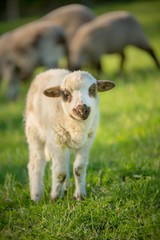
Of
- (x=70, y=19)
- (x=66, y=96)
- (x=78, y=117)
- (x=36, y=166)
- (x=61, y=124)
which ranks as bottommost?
(x=70, y=19)

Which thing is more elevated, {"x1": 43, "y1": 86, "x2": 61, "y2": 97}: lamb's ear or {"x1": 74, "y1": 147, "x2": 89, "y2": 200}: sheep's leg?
{"x1": 43, "y1": 86, "x2": 61, "y2": 97}: lamb's ear

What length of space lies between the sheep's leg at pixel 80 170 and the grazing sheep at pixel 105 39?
10065mm

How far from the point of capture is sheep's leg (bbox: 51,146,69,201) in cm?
588

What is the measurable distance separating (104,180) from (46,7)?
36.4 m

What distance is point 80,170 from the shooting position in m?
5.93

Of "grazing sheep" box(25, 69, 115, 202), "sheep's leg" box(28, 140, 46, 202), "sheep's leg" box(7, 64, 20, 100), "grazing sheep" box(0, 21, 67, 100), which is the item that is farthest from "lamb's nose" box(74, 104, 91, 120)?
"sheep's leg" box(7, 64, 20, 100)

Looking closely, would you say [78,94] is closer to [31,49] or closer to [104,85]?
[104,85]

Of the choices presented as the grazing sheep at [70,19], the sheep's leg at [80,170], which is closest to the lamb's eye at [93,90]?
the sheep's leg at [80,170]

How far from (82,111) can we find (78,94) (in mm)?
204

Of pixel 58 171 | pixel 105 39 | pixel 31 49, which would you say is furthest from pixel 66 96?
pixel 105 39

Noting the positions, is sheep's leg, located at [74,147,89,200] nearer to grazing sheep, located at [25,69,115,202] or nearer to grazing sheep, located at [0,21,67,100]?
grazing sheep, located at [25,69,115,202]

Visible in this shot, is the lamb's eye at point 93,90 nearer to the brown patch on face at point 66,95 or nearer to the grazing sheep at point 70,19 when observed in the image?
the brown patch on face at point 66,95

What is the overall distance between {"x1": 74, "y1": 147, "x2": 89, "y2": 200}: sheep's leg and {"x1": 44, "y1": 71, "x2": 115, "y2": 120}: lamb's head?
45 centimetres

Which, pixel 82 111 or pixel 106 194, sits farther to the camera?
pixel 106 194
